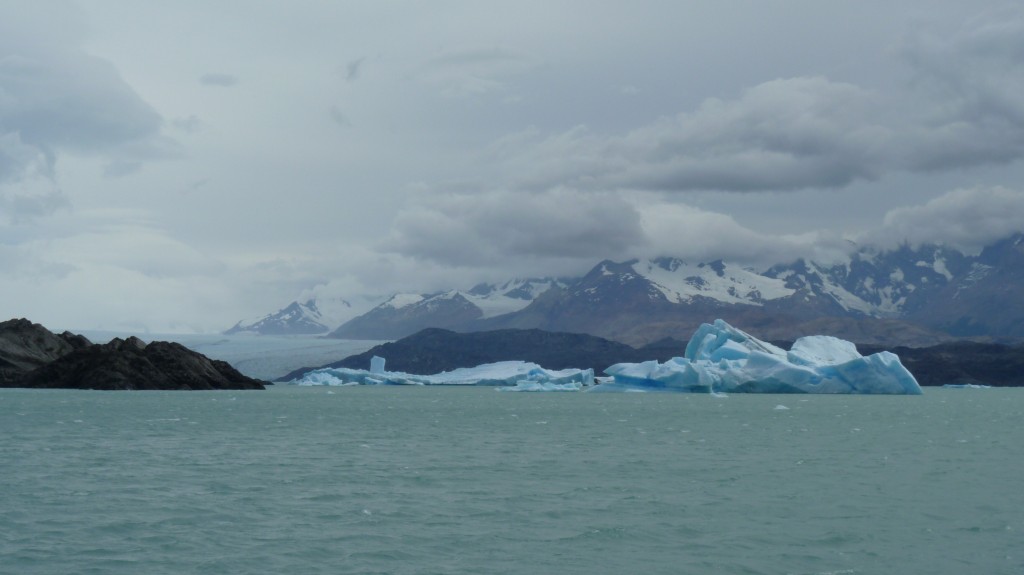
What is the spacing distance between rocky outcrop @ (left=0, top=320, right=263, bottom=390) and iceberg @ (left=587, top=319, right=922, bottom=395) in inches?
1724

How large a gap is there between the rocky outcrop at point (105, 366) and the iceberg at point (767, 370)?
43.8 m

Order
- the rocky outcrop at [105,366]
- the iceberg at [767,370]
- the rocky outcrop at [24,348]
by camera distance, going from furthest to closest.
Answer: the rocky outcrop at [24,348] < the rocky outcrop at [105,366] < the iceberg at [767,370]

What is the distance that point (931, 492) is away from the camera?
27.1m

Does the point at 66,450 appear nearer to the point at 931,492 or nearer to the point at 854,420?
the point at 931,492

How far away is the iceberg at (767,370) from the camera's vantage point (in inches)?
3757

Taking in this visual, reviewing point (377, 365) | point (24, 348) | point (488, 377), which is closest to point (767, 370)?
point (488, 377)

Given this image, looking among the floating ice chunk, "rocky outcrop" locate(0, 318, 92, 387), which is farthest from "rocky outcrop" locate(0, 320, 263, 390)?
the floating ice chunk

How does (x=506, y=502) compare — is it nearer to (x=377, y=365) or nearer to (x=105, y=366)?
(x=105, y=366)

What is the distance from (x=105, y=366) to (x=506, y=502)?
298 ft

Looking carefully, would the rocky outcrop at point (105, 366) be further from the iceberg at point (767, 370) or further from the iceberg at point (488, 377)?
the iceberg at point (767, 370)

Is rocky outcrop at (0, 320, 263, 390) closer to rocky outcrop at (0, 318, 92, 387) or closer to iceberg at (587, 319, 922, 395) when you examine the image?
rocky outcrop at (0, 318, 92, 387)

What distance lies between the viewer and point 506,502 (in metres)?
24.8

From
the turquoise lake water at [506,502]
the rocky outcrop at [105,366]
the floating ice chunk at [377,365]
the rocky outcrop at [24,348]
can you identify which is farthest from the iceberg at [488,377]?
the turquoise lake water at [506,502]

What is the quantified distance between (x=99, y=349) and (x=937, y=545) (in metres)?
102
